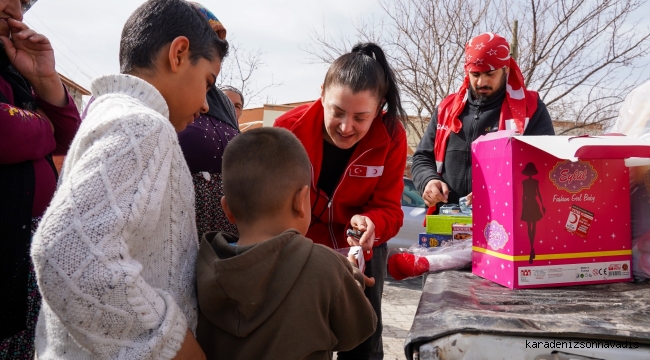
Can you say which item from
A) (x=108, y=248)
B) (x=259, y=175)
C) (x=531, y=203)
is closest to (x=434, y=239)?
(x=531, y=203)

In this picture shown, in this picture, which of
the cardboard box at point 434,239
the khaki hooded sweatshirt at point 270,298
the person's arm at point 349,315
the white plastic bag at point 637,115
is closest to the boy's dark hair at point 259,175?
the khaki hooded sweatshirt at point 270,298

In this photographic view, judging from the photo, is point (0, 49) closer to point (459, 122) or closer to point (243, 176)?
point (243, 176)

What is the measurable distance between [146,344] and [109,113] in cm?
52

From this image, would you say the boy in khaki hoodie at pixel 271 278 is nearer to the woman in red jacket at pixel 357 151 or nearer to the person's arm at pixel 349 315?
the person's arm at pixel 349 315

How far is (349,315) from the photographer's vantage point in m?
1.35

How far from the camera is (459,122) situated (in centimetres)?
306

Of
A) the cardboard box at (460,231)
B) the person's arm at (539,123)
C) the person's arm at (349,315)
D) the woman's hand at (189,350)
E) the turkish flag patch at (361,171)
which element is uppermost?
the person's arm at (539,123)

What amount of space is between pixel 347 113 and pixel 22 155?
4.12 ft

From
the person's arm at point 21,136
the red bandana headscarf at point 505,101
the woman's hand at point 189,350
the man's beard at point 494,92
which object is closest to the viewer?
the woman's hand at point 189,350

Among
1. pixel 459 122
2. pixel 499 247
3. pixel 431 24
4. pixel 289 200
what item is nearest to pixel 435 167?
pixel 459 122

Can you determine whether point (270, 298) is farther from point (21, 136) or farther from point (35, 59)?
point (35, 59)

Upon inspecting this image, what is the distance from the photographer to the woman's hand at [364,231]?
1984 millimetres

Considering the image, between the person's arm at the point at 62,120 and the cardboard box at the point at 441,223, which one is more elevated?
the person's arm at the point at 62,120

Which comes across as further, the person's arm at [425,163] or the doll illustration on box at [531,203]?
the person's arm at [425,163]
